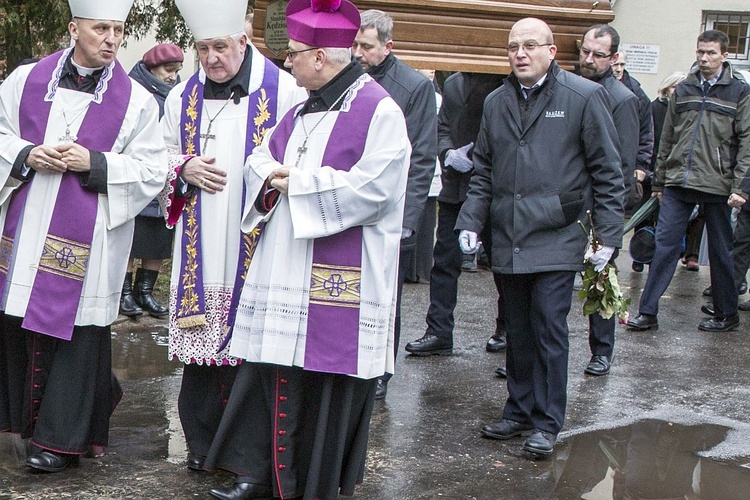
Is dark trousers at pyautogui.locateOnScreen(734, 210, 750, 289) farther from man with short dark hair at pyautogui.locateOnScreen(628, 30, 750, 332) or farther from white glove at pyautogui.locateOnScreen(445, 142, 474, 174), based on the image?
white glove at pyautogui.locateOnScreen(445, 142, 474, 174)

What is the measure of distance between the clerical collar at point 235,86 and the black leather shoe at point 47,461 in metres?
1.64

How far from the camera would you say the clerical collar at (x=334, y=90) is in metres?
4.58

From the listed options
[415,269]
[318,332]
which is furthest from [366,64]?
[415,269]

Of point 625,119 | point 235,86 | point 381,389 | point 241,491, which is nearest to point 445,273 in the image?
point 381,389

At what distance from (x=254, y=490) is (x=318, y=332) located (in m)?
0.76

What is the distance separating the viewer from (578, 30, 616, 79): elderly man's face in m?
7.31

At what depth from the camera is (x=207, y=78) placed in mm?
5105

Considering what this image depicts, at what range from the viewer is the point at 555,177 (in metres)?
5.56

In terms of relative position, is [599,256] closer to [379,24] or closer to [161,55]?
[379,24]

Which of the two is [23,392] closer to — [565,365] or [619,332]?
[565,365]

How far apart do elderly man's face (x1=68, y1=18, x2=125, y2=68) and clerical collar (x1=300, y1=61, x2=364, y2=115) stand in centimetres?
93

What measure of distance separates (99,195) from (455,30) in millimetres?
3048

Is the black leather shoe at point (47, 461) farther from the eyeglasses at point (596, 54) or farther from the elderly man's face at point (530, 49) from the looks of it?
the eyeglasses at point (596, 54)

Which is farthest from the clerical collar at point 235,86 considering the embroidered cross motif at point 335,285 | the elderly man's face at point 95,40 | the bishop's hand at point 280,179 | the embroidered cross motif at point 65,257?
the embroidered cross motif at point 335,285
